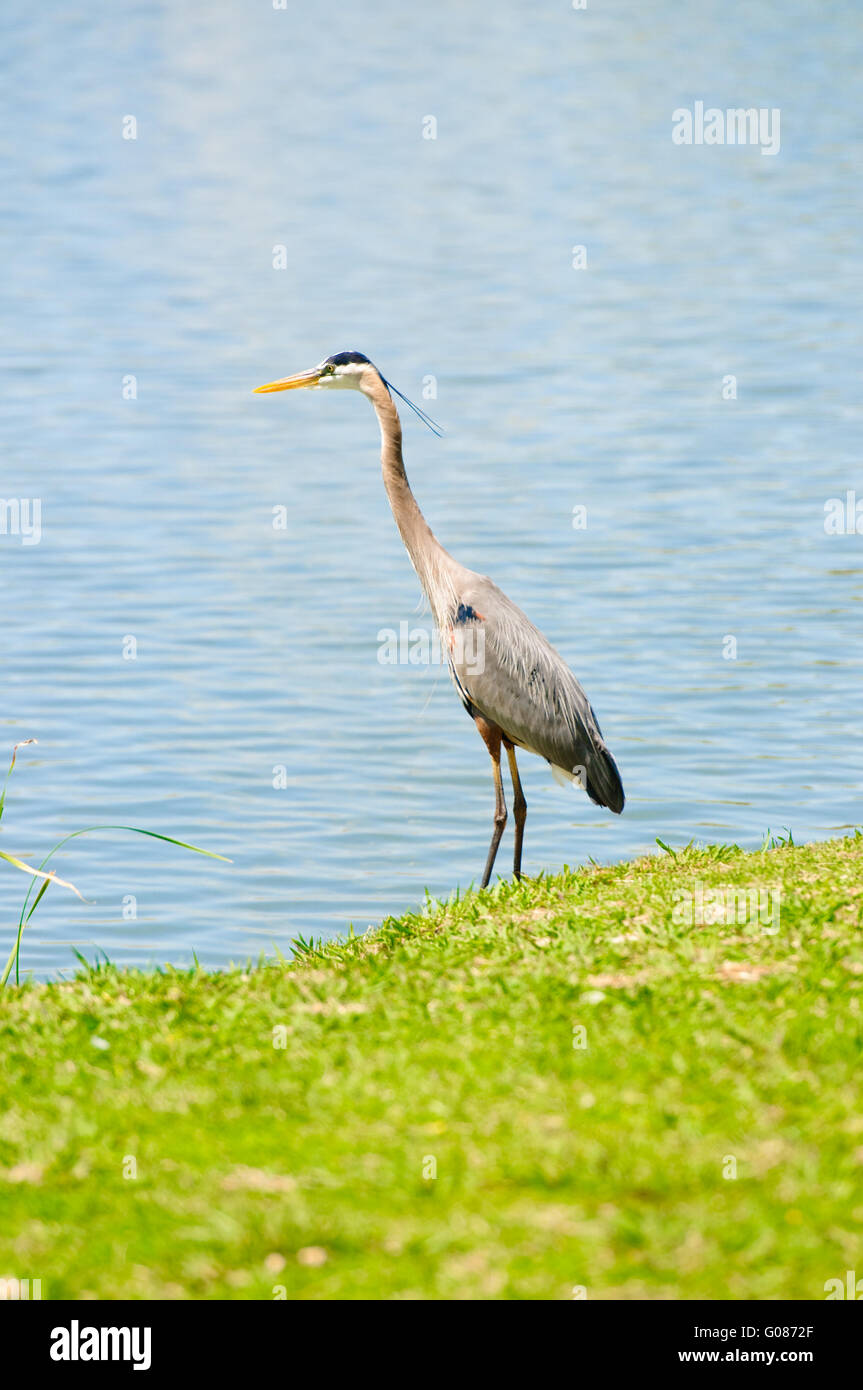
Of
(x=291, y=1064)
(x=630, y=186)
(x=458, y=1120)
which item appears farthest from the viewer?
(x=630, y=186)

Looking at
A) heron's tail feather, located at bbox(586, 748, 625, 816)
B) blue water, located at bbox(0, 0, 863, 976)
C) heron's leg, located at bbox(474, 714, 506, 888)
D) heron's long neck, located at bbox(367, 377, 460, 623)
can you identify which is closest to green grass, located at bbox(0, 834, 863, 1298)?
heron's leg, located at bbox(474, 714, 506, 888)

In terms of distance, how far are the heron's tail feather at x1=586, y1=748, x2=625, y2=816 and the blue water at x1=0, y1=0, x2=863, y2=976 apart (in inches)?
47.6

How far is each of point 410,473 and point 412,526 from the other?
41.3ft

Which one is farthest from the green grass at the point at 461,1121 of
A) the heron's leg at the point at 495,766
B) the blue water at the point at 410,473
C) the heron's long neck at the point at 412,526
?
the blue water at the point at 410,473

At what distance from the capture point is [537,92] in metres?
55.3

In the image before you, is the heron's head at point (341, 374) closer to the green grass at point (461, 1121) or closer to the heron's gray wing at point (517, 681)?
the heron's gray wing at point (517, 681)

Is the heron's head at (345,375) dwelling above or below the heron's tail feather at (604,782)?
above

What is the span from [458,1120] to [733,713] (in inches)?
386

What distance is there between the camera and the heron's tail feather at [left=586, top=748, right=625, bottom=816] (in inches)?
395

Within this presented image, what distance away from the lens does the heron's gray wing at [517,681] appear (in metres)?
9.65

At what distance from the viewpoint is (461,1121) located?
17.6 feet

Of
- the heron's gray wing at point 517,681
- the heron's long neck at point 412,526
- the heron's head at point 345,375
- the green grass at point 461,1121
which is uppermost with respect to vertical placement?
the heron's head at point 345,375

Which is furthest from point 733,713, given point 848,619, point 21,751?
point 21,751
